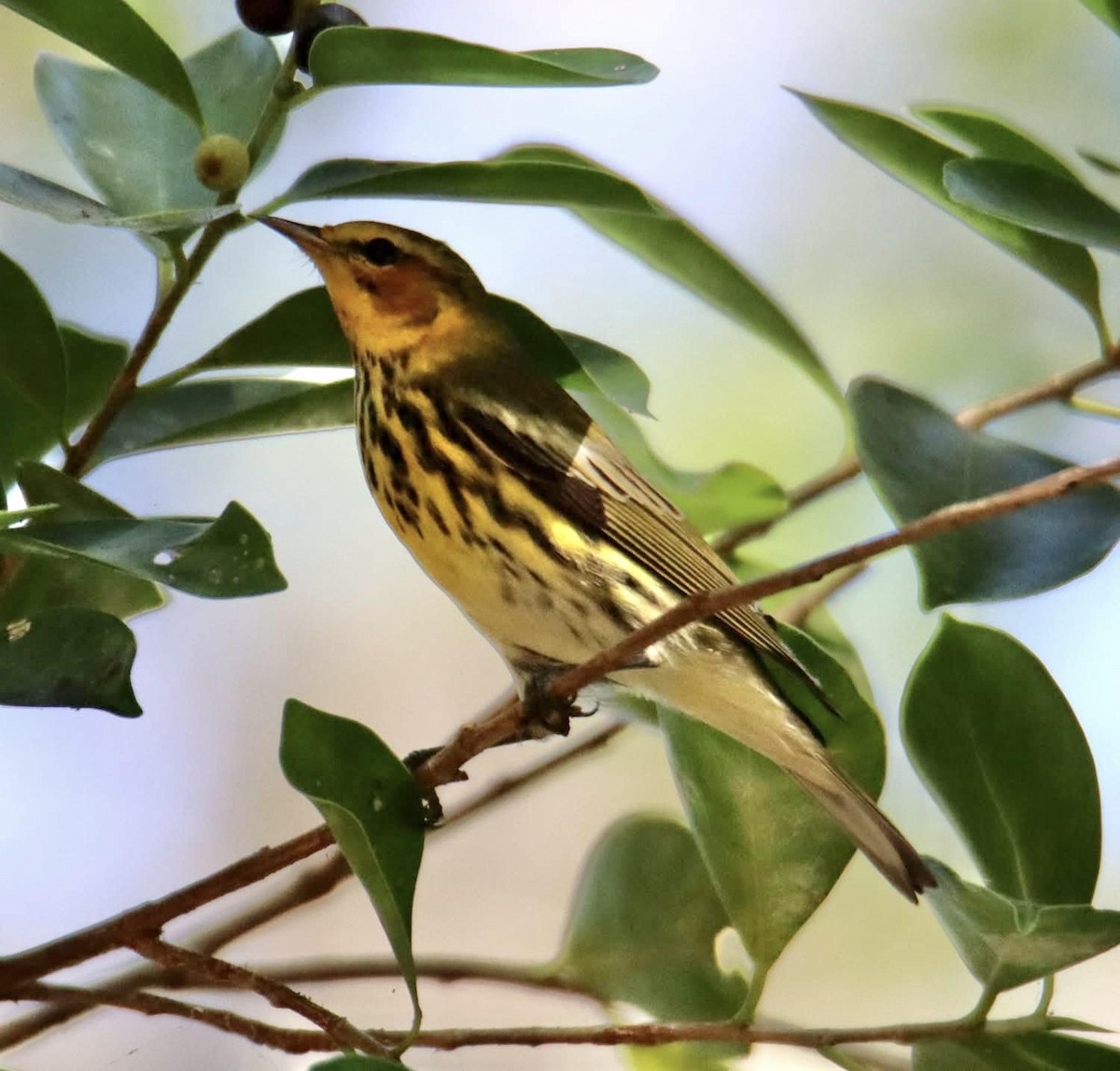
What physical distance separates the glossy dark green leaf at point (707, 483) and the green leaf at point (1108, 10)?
0.47 meters

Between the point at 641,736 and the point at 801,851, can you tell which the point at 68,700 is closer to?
the point at 801,851

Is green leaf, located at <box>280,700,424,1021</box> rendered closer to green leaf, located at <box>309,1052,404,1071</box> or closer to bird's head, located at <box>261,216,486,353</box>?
green leaf, located at <box>309,1052,404,1071</box>

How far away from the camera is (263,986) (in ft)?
2.87

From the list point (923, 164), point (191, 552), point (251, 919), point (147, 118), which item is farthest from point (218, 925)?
point (923, 164)

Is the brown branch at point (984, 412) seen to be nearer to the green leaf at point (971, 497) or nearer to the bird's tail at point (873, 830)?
the green leaf at point (971, 497)

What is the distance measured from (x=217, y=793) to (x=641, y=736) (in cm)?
82

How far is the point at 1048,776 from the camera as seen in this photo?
100 centimetres

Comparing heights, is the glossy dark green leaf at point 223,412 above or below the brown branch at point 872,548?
above

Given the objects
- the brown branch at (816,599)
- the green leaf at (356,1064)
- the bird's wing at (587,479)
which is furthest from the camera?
the bird's wing at (587,479)

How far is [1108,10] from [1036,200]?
0.68 ft

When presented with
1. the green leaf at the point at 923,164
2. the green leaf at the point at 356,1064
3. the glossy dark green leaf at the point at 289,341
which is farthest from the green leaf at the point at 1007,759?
the glossy dark green leaf at the point at 289,341

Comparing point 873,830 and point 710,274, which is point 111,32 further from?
point 873,830

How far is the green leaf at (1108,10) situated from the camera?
1.09 metres

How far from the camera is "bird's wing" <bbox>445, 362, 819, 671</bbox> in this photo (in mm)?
1502
